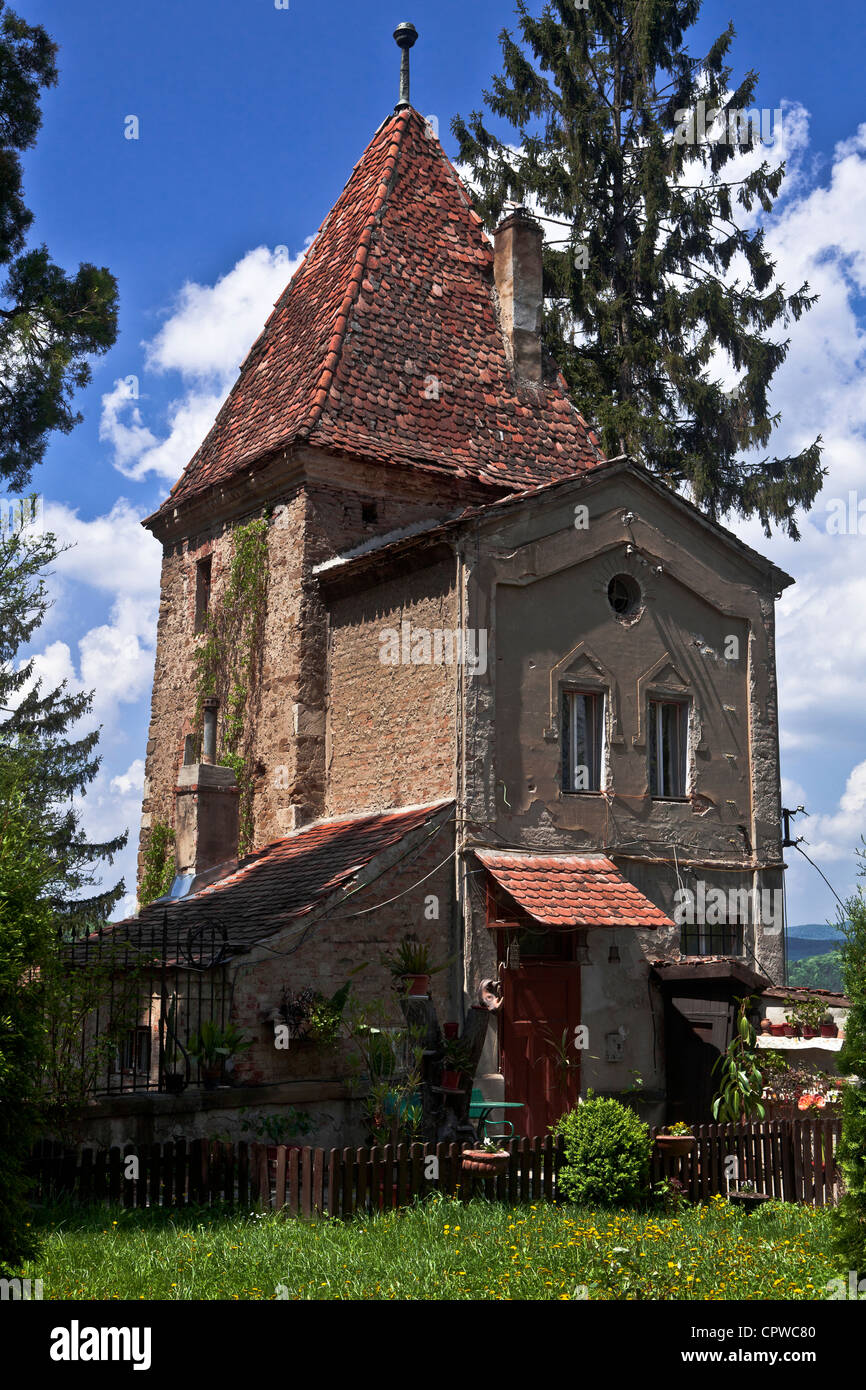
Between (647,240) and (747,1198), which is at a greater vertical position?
(647,240)

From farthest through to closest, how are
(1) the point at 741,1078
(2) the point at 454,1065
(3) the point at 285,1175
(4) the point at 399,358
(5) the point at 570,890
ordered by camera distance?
(4) the point at 399,358
(5) the point at 570,890
(1) the point at 741,1078
(2) the point at 454,1065
(3) the point at 285,1175

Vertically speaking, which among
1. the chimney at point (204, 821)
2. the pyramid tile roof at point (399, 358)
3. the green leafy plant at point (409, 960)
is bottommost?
the green leafy plant at point (409, 960)

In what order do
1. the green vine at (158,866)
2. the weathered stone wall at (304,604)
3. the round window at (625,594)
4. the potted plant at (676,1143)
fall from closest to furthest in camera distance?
1. the potted plant at (676,1143)
2. the round window at (625,594)
3. the weathered stone wall at (304,604)
4. the green vine at (158,866)

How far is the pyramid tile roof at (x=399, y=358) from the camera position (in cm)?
1911

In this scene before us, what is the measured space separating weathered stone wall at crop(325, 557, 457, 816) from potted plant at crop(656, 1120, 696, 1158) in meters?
4.73

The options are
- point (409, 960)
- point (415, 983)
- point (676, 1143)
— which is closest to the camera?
point (676, 1143)

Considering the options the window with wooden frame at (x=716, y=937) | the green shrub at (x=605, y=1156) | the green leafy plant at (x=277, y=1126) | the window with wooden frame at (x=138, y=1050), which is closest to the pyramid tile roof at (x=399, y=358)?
the window with wooden frame at (x=716, y=937)

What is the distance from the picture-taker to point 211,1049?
13312mm

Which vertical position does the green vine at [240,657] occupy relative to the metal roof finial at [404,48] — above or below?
below

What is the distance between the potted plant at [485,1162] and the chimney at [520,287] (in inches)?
533

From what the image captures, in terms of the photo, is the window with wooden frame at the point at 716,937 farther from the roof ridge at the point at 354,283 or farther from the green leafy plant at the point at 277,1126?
the roof ridge at the point at 354,283

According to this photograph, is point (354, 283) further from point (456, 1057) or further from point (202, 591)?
point (456, 1057)

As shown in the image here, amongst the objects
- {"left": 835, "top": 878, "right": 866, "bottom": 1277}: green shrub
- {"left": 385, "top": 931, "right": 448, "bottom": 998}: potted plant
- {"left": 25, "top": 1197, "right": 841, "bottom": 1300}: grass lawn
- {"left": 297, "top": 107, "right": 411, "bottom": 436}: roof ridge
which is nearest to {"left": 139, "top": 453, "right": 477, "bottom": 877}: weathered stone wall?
{"left": 297, "top": 107, "right": 411, "bottom": 436}: roof ridge

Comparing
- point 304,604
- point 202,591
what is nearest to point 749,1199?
point 304,604
